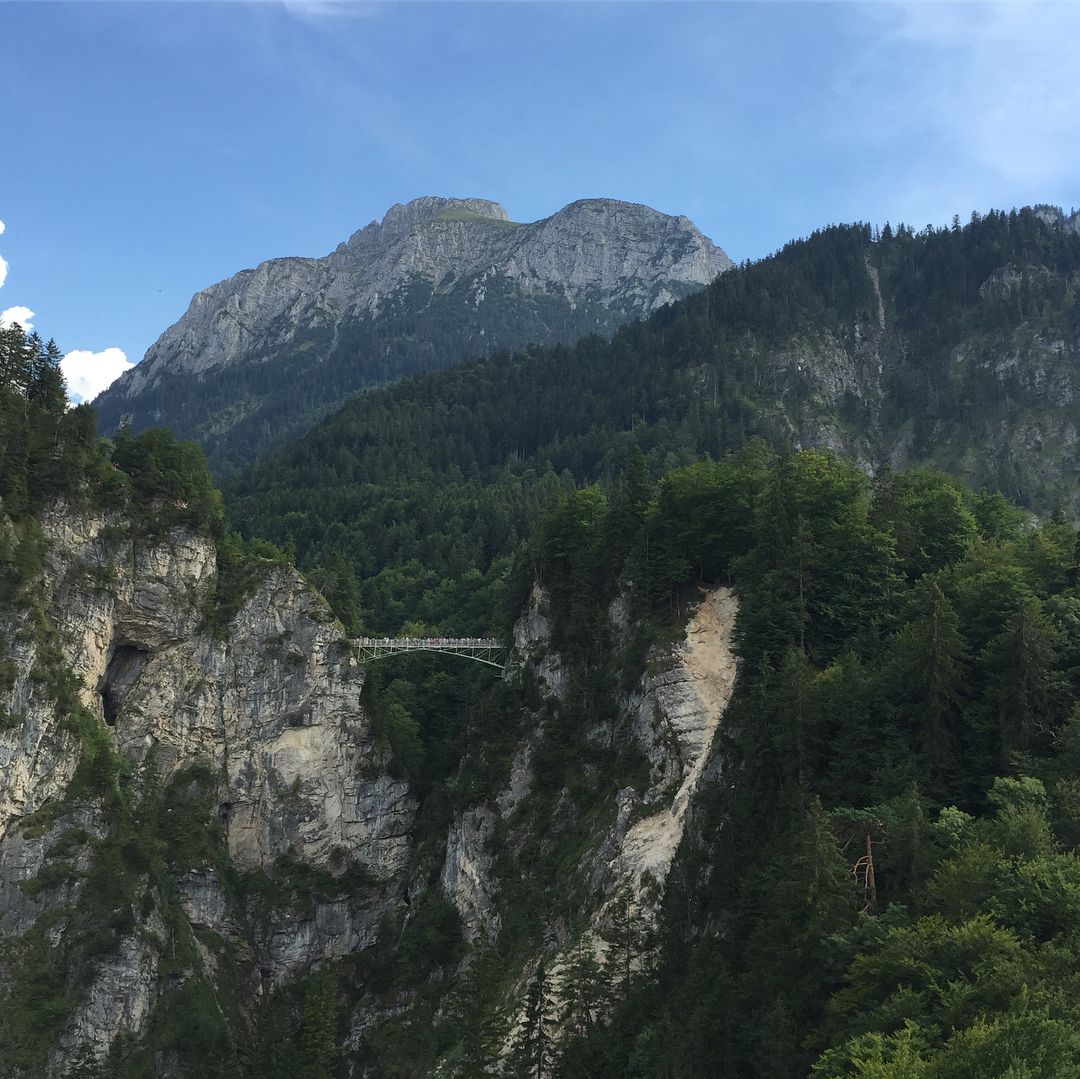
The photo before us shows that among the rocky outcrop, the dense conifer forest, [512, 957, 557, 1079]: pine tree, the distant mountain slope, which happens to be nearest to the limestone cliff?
the rocky outcrop

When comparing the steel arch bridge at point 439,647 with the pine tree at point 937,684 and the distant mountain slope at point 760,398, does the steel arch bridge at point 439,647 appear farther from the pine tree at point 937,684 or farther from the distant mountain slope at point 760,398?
the pine tree at point 937,684

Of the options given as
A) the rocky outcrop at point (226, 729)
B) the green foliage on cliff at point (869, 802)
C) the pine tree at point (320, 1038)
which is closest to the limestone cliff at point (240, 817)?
the rocky outcrop at point (226, 729)

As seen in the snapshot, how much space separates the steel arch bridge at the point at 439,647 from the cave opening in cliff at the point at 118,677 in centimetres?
1757

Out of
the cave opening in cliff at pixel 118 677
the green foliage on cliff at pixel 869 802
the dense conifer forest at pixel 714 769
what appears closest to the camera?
the green foliage on cliff at pixel 869 802

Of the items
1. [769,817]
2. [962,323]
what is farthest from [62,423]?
[962,323]

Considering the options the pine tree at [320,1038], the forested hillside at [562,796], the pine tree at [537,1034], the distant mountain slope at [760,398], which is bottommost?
the pine tree at [320,1038]

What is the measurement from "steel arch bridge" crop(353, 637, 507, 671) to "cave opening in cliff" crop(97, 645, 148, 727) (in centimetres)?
1757

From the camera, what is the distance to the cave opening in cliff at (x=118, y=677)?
79.8 metres

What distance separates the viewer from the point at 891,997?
28.3 meters

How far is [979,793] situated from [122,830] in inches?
2296

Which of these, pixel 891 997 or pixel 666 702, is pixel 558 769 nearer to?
pixel 666 702

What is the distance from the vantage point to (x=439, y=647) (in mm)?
84438

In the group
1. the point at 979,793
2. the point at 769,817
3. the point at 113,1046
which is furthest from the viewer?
the point at 113,1046

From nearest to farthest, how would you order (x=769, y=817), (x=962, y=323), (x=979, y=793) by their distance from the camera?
(x=979, y=793)
(x=769, y=817)
(x=962, y=323)
